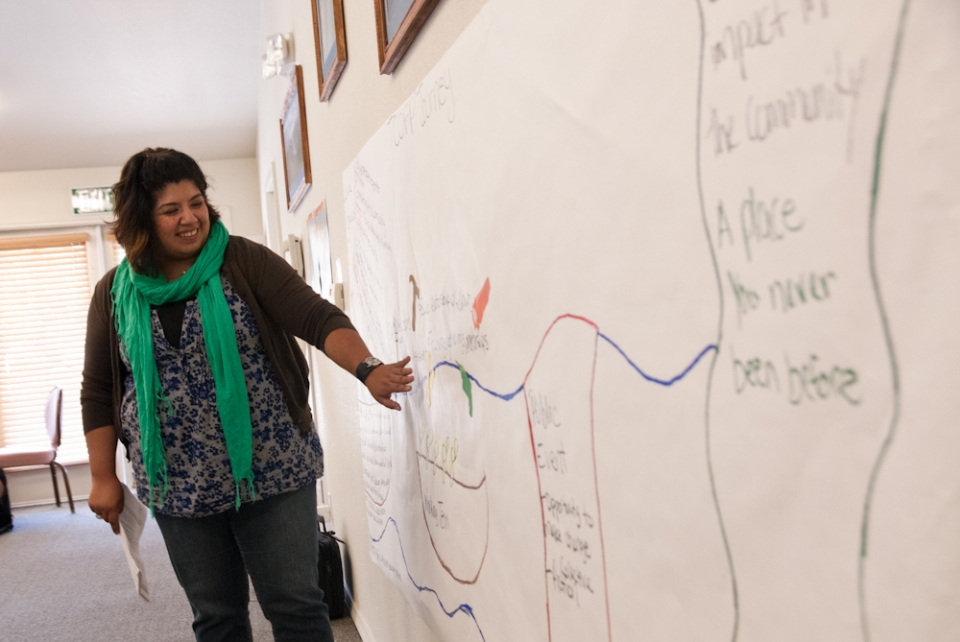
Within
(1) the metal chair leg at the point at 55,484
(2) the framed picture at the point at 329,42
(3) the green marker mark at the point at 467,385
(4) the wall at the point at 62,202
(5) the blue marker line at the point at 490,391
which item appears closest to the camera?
(5) the blue marker line at the point at 490,391

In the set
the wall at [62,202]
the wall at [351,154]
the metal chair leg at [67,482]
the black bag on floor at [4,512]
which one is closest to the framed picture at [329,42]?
the wall at [351,154]

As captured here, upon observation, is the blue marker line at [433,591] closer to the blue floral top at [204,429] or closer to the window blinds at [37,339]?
the blue floral top at [204,429]

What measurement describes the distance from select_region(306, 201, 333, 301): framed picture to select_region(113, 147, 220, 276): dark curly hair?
0.73 metres

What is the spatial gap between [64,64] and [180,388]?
3.54 m

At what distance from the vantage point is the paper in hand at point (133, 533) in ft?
5.16

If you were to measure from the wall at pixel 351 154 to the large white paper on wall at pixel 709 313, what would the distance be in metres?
0.18

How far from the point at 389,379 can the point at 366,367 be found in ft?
0.21

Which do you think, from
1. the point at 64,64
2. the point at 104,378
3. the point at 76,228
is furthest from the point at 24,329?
the point at 104,378

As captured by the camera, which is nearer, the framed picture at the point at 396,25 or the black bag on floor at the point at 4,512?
the framed picture at the point at 396,25

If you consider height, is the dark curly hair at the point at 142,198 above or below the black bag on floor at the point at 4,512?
above

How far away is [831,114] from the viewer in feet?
1.35

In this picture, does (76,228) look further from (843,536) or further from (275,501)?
(843,536)

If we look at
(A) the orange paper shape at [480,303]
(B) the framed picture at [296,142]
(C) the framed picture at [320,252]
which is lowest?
(A) the orange paper shape at [480,303]

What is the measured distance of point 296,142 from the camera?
271 centimetres
